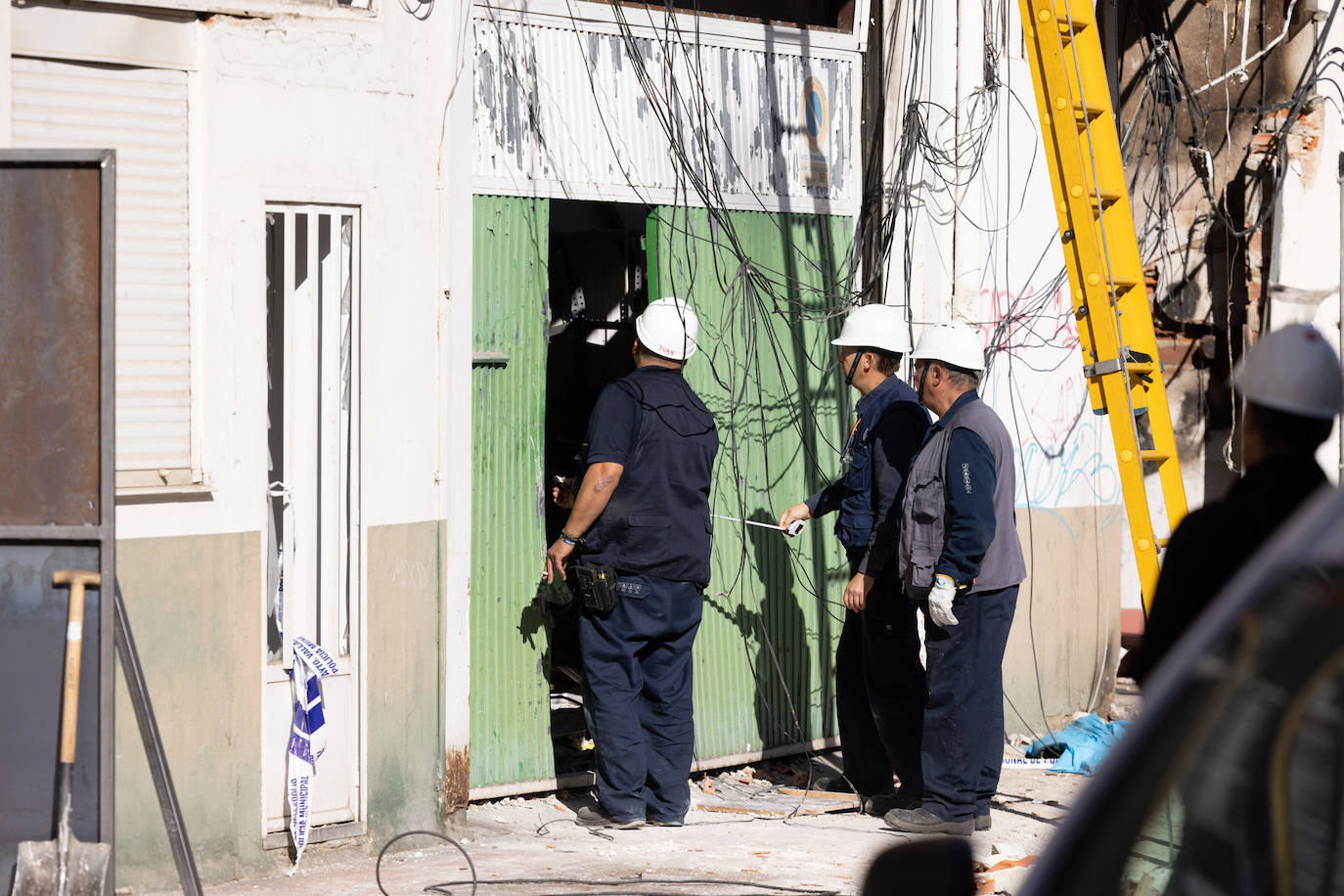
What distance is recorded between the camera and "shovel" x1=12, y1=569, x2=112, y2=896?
4.15 metres

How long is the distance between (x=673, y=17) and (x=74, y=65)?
280cm

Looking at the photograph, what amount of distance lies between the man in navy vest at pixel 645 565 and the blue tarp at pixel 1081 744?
2.34m

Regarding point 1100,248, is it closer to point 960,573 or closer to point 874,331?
point 874,331

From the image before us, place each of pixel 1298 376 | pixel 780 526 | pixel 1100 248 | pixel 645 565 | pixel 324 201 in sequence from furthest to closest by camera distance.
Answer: pixel 1100 248
pixel 780 526
pixel 645 565
pixel 324 201
pixel 1298 376

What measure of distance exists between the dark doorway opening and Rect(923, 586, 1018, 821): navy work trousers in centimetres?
159

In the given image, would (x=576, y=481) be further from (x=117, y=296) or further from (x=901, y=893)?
(x=901, y=893)

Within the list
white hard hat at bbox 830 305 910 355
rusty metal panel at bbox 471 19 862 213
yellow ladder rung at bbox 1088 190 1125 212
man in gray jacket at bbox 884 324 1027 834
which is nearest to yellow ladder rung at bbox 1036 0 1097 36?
yellow ladder rung at bbox 1088 190 1125 212

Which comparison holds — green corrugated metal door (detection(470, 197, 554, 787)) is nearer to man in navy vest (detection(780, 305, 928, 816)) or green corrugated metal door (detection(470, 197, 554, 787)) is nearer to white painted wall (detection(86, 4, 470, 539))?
white painted wall (detection(86, 4, 470, 539))

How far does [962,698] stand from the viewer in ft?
19.5

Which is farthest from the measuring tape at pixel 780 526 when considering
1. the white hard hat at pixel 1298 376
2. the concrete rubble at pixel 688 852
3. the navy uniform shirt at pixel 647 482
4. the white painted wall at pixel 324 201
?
the white hard hat at pixel 1298 376

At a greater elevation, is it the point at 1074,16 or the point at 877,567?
the point at 1074,16

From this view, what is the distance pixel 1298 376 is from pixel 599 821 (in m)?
3.77

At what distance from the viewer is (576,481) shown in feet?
20.7

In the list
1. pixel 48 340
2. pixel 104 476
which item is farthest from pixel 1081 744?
pixel 48 340
